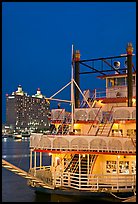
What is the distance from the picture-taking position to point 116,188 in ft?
71.3

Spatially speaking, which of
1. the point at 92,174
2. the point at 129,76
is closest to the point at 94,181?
the point at 92,174

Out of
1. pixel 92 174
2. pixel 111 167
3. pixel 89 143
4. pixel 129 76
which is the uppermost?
pixel 129 76

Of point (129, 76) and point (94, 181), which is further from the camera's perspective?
point (129, 76)

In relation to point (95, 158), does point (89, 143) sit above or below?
above

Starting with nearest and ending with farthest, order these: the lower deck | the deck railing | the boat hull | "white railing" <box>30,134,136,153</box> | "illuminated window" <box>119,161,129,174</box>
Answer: the boat hull, the deck railing, the lower deck, "white railing" <box>30,134,136,153</box>, "illuminated window" <box>119,161,129,174</box>

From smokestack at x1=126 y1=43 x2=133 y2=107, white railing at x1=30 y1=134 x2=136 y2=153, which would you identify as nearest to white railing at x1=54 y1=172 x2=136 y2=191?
white railing at x1=30 y1=134 x2=136 y2=153

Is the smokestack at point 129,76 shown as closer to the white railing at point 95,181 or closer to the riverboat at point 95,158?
the riverboat at point 95,158

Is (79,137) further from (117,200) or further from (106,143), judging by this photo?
(117,200)

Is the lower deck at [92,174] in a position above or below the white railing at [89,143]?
below

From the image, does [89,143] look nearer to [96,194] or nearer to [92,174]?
[92,174]

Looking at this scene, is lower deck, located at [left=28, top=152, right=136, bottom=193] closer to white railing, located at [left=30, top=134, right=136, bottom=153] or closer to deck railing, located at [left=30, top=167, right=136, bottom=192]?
deck railing, located at [left=30, top=167, right=136, bottom=192]

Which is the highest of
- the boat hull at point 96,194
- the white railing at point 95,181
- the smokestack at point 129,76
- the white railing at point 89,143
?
the smokestack at point 129,76

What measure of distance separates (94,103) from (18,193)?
30.6 ft

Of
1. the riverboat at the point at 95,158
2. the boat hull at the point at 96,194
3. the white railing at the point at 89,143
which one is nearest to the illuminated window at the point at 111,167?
the riverboat at the point at 95,158
